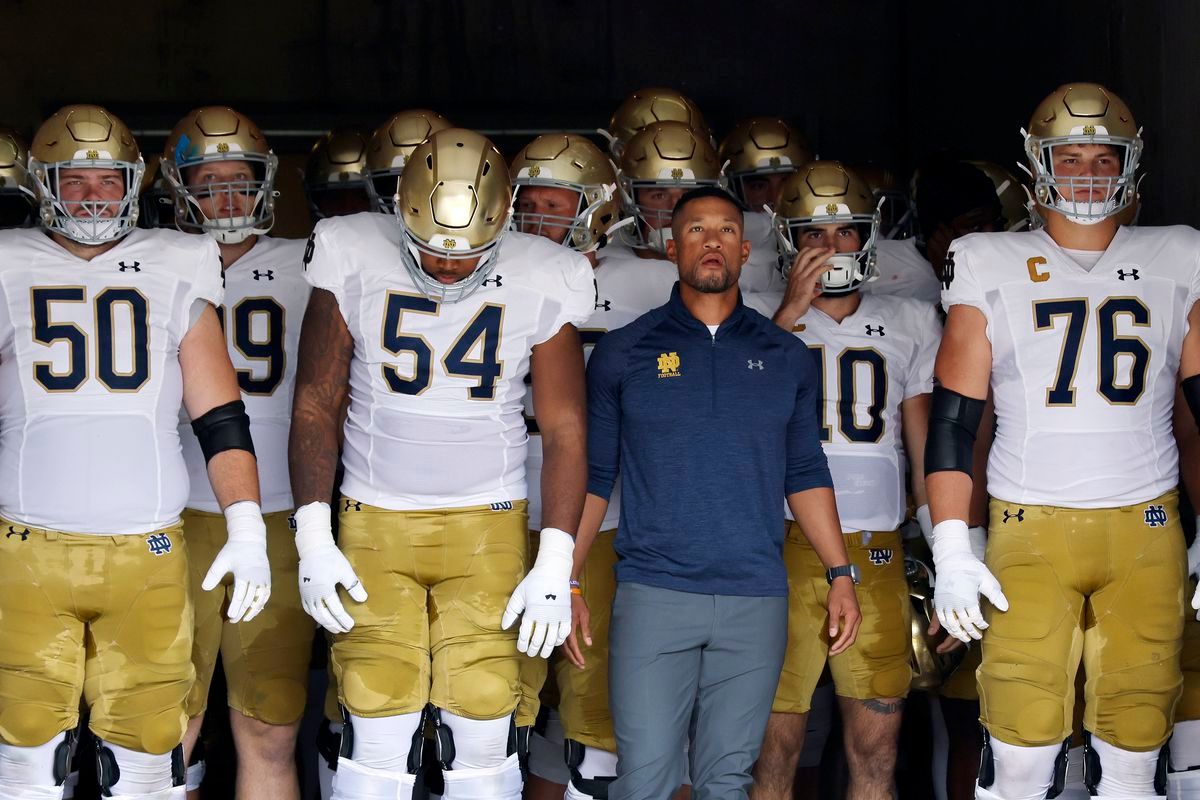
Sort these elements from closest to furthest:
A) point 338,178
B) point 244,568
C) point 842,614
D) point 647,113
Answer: point 244,568
point 842,614
point 338,178
point 647,113

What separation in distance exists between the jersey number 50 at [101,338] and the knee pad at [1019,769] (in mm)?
2186

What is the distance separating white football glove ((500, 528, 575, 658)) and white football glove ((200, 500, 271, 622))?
22.1 inches

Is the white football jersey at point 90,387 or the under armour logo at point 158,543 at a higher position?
the white football jersey at point 90,387

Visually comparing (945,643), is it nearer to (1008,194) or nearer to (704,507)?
(704,507)

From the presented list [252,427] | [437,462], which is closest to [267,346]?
[252,427]

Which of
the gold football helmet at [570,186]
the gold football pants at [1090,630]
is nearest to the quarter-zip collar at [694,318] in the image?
the gold football helmet at [570,186]

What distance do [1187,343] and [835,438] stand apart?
938 mm

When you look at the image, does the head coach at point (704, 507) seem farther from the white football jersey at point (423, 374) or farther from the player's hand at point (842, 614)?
the white football jersey at point (423, 374)

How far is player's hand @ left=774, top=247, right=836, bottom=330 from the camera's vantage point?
4480 mm

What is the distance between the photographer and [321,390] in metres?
3.95

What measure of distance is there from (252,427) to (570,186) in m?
1.09

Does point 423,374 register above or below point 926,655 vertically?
above

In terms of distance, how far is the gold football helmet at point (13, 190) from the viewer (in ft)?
16.9

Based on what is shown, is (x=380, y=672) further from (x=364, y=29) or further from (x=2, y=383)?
(x=364, y=29)
